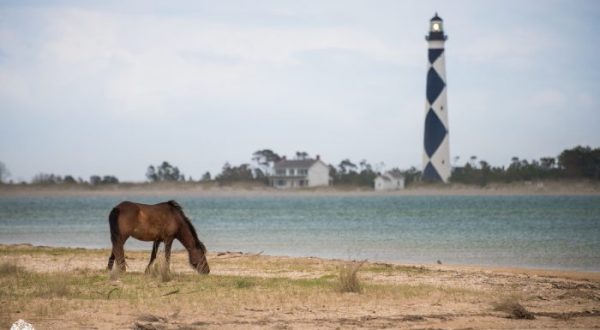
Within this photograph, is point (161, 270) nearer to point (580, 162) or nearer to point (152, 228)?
point (152, 228)

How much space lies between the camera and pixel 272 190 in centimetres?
11712

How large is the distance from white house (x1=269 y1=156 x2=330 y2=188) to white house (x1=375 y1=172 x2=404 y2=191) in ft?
20.7

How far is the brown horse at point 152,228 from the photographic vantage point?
15.0 m

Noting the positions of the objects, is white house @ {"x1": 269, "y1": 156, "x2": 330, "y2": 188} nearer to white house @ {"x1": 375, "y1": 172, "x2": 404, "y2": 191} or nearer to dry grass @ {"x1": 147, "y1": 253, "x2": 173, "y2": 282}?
white house @ {"x1": 375, "y1": 172, "x2": 404, "y2": 191}

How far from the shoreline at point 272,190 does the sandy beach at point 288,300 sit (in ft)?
268

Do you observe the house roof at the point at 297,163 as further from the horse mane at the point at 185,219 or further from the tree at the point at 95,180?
the horse mane at the point at 185,219

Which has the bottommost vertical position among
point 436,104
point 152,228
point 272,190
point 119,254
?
point 119,254

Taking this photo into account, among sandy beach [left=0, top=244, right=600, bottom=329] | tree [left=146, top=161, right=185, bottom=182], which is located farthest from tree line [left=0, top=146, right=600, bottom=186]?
sandy beach [left=0, top=244, right=600, bottom=329]

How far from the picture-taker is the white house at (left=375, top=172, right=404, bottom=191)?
110 metres

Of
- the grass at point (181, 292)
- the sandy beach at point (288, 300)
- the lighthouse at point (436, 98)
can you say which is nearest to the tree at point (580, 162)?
the lighthouse at point (436, 98)

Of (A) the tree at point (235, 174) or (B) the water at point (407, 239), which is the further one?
(A) the tree at point (235, 174)

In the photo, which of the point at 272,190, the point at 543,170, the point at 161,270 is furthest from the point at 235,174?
the point at 161,270

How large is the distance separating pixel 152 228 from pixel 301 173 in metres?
94.2

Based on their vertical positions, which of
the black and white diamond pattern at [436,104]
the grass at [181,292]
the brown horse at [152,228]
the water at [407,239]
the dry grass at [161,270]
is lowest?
the water at [407,239]
